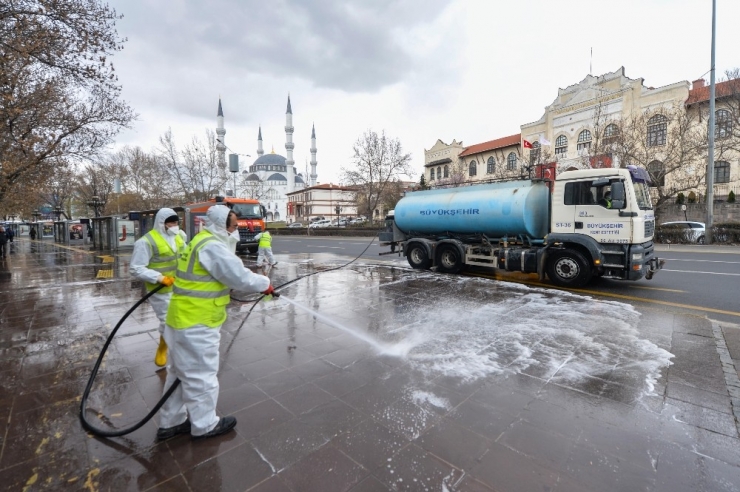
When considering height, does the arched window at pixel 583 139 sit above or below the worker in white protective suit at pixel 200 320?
above

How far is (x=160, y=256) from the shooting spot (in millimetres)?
4227

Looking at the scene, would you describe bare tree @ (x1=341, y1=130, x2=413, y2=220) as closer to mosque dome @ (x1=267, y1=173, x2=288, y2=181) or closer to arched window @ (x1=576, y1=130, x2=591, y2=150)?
arched window @ (x1=576, y1=130, x2=591, y2=150)

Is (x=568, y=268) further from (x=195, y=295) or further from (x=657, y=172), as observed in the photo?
(x=657, y=172)

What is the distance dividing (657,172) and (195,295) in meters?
34.2

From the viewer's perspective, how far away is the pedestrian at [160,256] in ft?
13.3

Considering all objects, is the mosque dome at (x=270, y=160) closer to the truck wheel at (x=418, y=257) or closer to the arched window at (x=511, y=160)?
the arched window at (x=511, y=160)

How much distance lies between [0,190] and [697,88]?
169ft

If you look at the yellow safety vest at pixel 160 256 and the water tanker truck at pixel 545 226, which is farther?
the water tanker truck at pixel 545 226

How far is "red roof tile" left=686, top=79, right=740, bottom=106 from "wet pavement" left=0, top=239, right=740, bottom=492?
2708cm

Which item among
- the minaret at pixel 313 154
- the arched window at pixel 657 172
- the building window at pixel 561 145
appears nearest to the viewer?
the arched window at pixel 657 172

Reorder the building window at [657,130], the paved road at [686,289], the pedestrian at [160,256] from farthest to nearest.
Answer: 1. the building window at [657,130]
2. the paved road at [686,289]
3. the pedestrian at [160,256]

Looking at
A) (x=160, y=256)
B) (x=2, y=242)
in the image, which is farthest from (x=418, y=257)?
(x=2, y=242)

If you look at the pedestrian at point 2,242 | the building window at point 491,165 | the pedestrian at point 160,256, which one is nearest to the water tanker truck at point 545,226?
the pedestrian at point 160,256

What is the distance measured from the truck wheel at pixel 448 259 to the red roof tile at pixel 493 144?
41.6m
